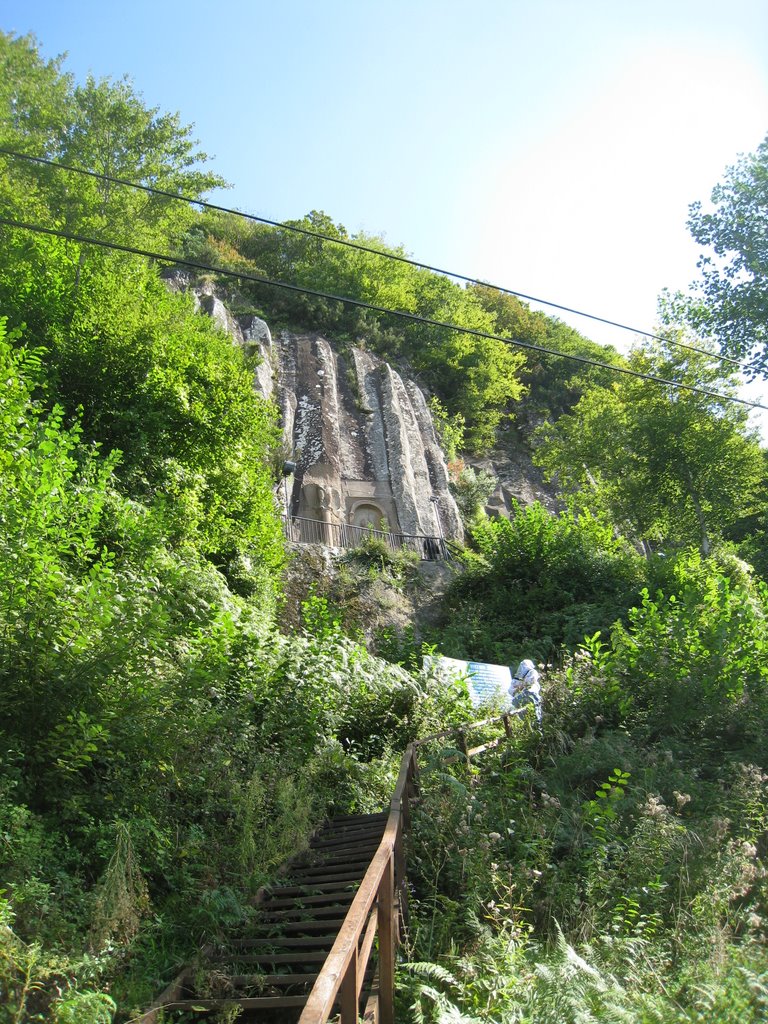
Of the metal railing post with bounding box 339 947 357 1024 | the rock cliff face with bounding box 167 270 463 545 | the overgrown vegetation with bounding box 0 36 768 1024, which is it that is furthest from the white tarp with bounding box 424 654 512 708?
the rock cliff face with bounding box 167 270 463 545

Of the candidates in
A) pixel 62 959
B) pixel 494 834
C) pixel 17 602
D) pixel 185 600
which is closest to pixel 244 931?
pixel 62 959

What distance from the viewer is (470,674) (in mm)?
12586

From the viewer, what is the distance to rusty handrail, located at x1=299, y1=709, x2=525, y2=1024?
2686 millimetres

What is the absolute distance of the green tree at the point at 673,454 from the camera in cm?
2428

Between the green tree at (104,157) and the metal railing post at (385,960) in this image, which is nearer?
the metal railing post at (385,960)

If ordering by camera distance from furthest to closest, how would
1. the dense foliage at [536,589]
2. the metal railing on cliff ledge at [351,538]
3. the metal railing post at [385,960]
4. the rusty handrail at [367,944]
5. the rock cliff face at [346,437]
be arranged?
1. the rock cliff face at [346,437]
2. the metal railing on cliff ledge at [351,538]
3. the dense foliage at [536,589]
4. the metal railing post at [385,960]
5. the rusty handrail at [367,944]

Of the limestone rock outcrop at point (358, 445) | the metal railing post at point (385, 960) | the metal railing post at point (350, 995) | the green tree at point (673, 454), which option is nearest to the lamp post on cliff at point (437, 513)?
the limestone rock outcrop at point (358, 445)

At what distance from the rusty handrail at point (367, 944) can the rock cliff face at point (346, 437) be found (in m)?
20.1

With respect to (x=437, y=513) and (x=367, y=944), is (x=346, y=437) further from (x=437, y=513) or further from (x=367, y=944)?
(x=367, y=944)

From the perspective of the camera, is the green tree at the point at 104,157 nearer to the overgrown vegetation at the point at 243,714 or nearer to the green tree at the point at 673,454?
the overgrown vegetation at the point at 243,714

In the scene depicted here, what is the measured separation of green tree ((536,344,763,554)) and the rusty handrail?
803 inches

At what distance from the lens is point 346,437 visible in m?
30.4

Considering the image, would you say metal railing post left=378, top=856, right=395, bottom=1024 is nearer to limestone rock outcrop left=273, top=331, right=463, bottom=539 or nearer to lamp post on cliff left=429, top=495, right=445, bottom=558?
limestone rock outcrop left=273, top=331, right=463, bottom=539

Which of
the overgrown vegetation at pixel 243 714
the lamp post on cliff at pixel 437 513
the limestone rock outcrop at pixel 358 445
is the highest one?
the limestone rock outcrop at pixel 358 445
